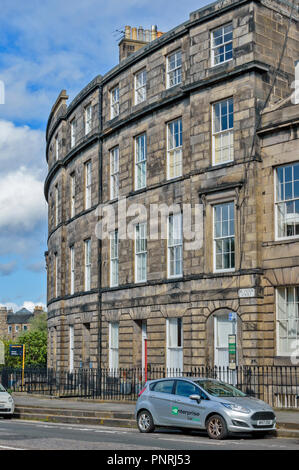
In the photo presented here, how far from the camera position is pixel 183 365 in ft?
89.0

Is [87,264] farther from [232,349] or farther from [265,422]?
[265,422]

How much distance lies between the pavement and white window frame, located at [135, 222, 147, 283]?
6.29m

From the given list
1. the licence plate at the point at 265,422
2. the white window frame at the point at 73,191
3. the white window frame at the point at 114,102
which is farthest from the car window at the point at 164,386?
the white window frame at the point at 73,191

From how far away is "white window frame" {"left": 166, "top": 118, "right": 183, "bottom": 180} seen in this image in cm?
2892

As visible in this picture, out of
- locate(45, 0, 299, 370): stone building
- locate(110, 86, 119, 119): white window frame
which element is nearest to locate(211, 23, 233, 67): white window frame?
locate(45, 0, 299, 370): stone building

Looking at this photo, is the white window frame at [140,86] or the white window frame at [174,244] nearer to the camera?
the white window frame at [174,244]

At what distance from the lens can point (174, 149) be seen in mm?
29172

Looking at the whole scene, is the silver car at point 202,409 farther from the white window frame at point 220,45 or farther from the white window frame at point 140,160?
the white window frame at point 140,160

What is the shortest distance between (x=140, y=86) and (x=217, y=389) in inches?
730

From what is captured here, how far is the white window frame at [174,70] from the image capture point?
96.0 ft

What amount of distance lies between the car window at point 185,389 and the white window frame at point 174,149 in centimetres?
1289

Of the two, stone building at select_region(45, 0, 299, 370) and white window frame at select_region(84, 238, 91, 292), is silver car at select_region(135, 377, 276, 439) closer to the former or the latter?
stone building at select_region(45, 0, 299, 370)
